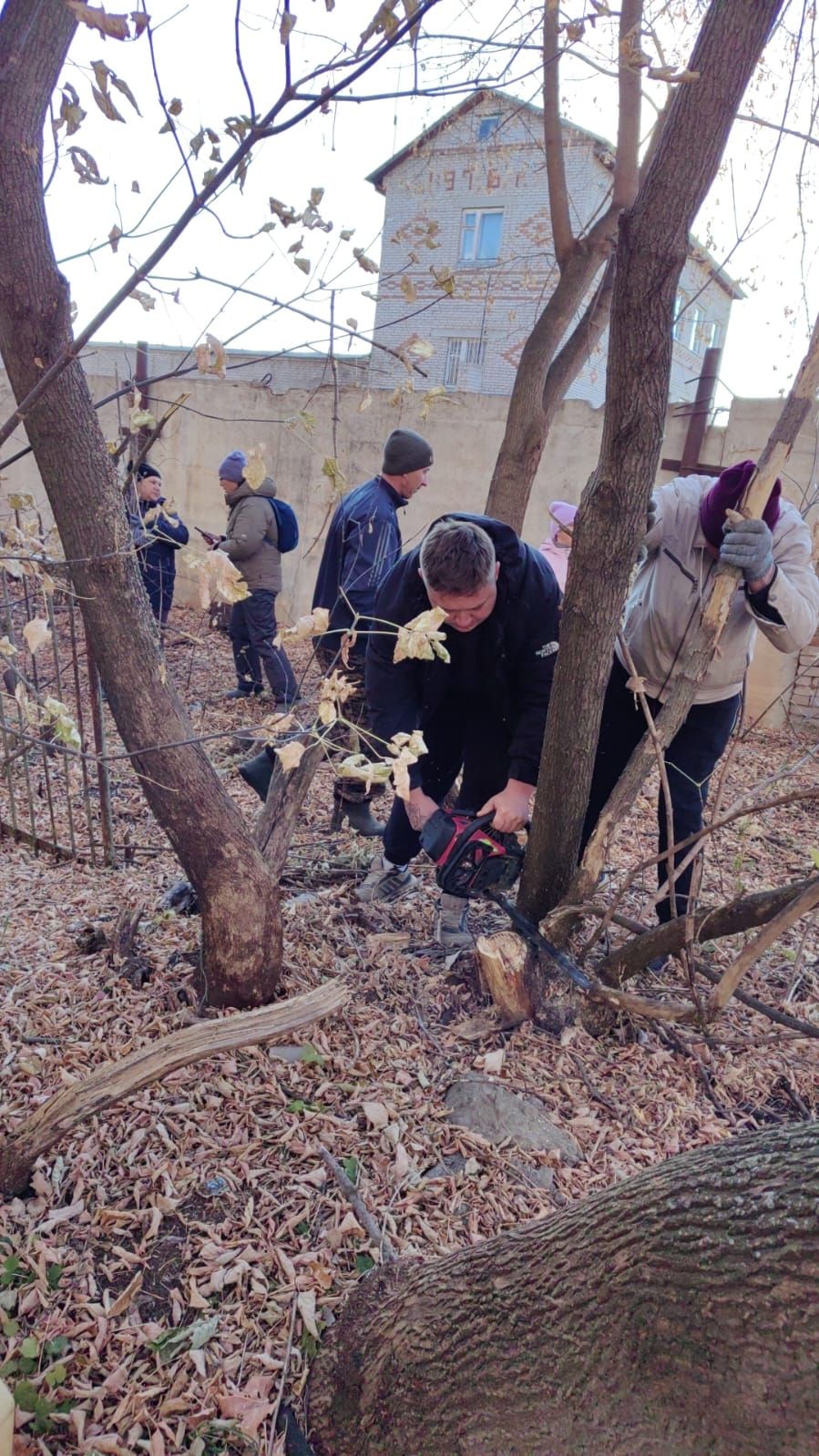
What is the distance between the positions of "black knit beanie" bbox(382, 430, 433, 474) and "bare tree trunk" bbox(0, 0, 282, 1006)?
205 centimetres

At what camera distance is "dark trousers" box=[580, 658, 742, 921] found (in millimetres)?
2939

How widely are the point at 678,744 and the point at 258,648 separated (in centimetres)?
418

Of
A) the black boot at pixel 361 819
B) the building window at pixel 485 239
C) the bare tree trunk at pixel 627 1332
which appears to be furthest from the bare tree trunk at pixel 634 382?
the building window at pixel 485 239

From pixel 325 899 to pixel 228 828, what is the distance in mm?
981

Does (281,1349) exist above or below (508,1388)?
below

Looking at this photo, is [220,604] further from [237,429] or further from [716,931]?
[716,931]

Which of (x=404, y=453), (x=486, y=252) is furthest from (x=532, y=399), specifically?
(x=486, y=252)

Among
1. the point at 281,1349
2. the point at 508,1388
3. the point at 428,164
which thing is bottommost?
the point at 281,1349

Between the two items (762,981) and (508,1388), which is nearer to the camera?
(508,1388)

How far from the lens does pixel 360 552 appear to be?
405 centimetres

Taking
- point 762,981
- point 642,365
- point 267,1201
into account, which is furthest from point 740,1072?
point 642,365

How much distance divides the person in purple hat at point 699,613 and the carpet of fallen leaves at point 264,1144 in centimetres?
51

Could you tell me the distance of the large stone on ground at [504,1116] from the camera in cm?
227

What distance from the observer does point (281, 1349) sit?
5.69 feet
